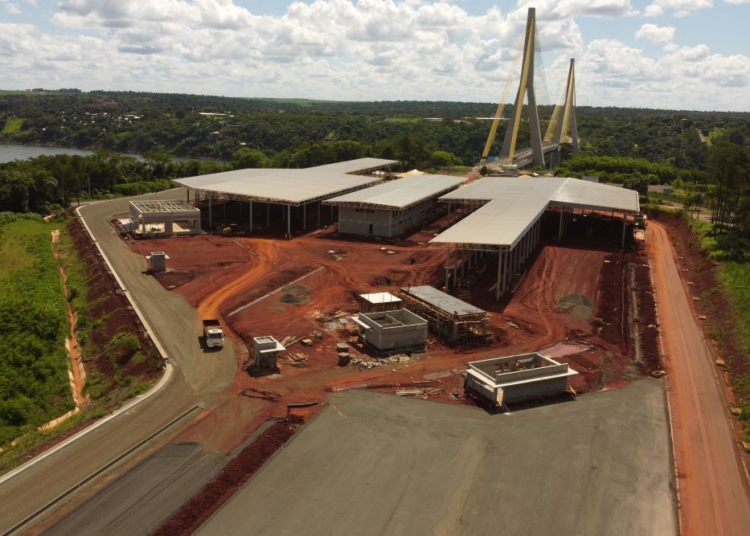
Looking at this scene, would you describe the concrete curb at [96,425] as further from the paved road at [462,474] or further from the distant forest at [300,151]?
the distant forest at [300,151]

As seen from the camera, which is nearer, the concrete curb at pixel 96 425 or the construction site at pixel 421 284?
the concrete curb at pixel 96 425

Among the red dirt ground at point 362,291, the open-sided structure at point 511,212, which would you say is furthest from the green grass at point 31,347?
the open-sided structure at point 511,212

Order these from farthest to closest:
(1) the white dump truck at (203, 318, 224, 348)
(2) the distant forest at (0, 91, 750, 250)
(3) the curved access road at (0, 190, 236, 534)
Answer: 1. (2) the distant forest at (0, 91, 750, 250)
2. (1) the white dump truck at (203, 318, 224, 348)
3. (3) the curved access road at (0, 190, 236, 534)

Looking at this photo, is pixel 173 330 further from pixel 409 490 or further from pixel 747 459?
pixel 747 459

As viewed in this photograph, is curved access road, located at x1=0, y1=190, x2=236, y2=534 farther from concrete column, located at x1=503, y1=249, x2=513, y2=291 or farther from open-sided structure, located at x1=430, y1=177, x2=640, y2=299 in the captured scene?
concrete column, located at x1=503, y1=249, x2=513, y2=291

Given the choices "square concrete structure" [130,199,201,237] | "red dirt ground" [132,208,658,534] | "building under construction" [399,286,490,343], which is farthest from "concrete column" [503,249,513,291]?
A: "square concrete structure" [130,199,201,237]

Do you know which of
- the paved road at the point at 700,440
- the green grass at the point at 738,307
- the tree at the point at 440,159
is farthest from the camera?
the tree at the point at 440,159

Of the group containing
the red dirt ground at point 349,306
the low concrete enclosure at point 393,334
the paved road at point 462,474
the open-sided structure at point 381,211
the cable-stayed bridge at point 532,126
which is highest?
the cable-stayed bridge at point 532,126
